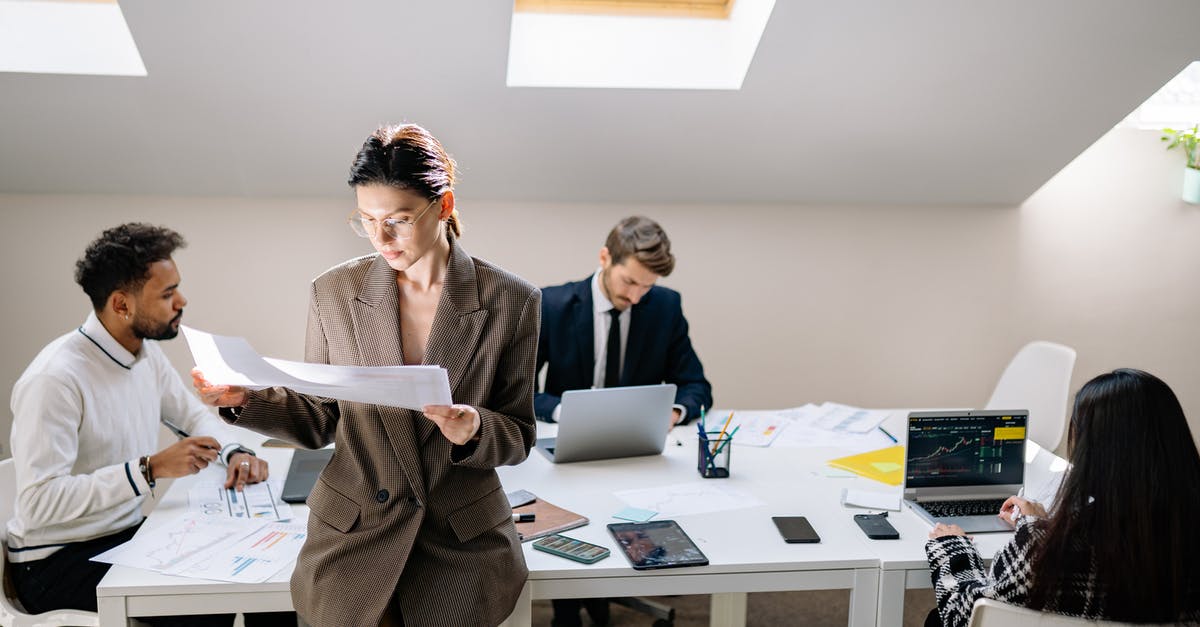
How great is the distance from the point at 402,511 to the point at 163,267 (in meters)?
1.19

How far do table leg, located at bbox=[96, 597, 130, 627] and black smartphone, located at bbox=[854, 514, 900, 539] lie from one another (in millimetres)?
→ 1583

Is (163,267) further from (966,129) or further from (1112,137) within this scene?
(1112,137)

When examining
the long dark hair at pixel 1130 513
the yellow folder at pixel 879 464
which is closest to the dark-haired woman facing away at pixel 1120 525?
the long dark hair at pixel 1130 513

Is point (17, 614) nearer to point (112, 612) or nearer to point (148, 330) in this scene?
point (112, 612)

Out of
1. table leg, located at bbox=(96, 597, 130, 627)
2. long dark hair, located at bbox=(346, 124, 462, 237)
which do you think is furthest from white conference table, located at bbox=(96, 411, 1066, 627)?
long dark hair, located at bbox=(346, 124, 462, 237)

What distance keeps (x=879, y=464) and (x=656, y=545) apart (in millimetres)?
915

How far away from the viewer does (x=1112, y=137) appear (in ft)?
13.7

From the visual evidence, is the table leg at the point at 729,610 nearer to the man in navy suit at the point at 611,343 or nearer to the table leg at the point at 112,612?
the man in navy suit at the point at 611,343

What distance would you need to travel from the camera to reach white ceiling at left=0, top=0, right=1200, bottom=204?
9.99 ft

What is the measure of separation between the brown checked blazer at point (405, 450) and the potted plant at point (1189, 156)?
3.75 metres

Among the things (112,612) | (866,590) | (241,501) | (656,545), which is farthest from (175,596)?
(866,590)

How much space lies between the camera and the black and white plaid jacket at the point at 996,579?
1.58 meters

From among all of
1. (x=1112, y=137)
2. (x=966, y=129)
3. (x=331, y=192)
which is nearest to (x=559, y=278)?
(x=331, y=192)

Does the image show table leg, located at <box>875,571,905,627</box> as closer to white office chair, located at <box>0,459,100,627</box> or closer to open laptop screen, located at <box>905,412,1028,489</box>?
open laptop screen, located at <box>905,412,1028,489</box>
